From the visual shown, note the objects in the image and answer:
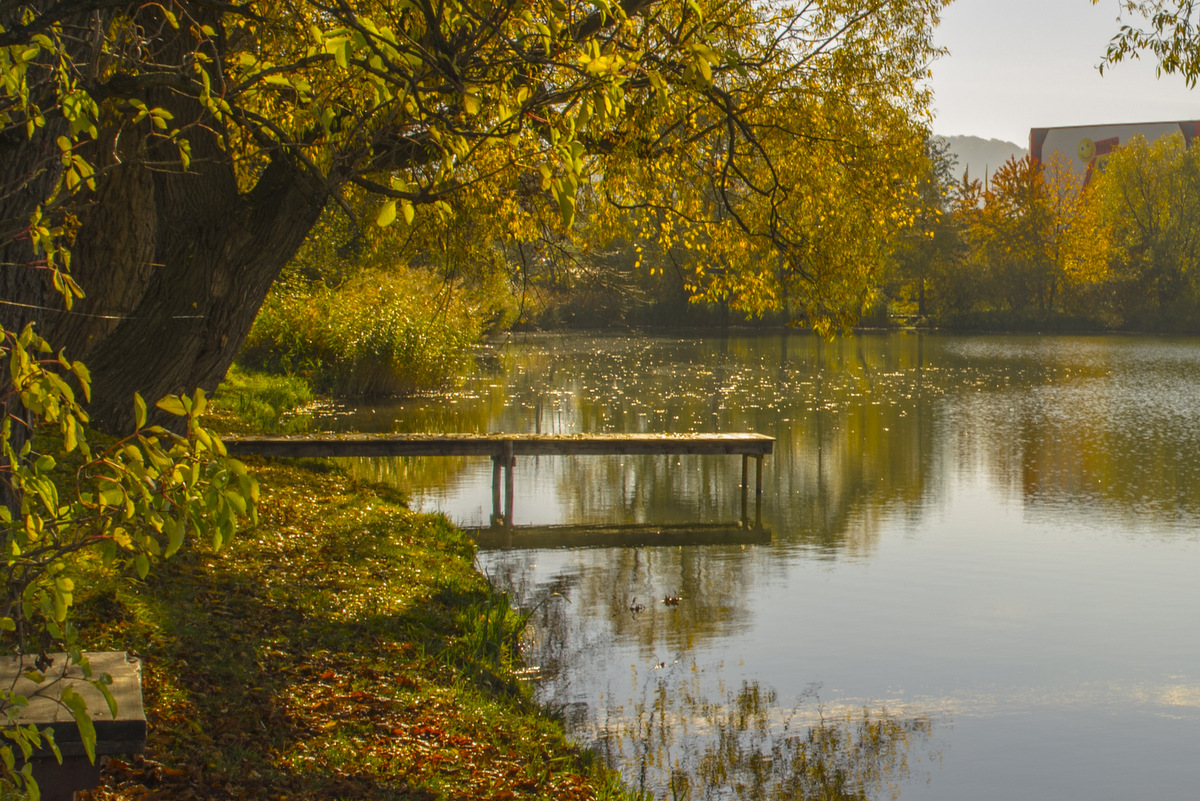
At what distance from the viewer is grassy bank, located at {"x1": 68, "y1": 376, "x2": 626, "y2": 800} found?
4773 millimetres

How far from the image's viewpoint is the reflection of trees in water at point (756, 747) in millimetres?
6111

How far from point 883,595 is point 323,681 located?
600cm

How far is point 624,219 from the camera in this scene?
46.8 feet

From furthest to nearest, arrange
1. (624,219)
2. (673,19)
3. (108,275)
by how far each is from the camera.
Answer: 1. (624,219)
2. (673,19)
3. (108,275)

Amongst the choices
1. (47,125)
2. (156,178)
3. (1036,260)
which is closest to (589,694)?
(47,125)

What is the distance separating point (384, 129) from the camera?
20.6ft

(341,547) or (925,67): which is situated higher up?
(925,67)

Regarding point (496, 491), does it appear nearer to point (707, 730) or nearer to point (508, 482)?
point (508, 482)

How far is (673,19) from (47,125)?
7460mm

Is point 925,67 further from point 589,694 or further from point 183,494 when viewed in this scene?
point 183,494

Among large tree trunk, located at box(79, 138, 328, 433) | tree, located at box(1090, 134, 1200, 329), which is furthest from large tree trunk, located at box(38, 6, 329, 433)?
tree, located at box(1090, 134, 1200, 329)

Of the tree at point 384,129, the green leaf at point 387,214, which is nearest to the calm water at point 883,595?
the tree at point 384,129

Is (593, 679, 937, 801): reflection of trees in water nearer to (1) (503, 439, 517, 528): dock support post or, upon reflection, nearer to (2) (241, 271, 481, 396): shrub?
(1) (503, 439, 517, 528): dock support post

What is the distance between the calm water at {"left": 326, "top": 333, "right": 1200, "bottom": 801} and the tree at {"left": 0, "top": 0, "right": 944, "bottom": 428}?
3143mm
